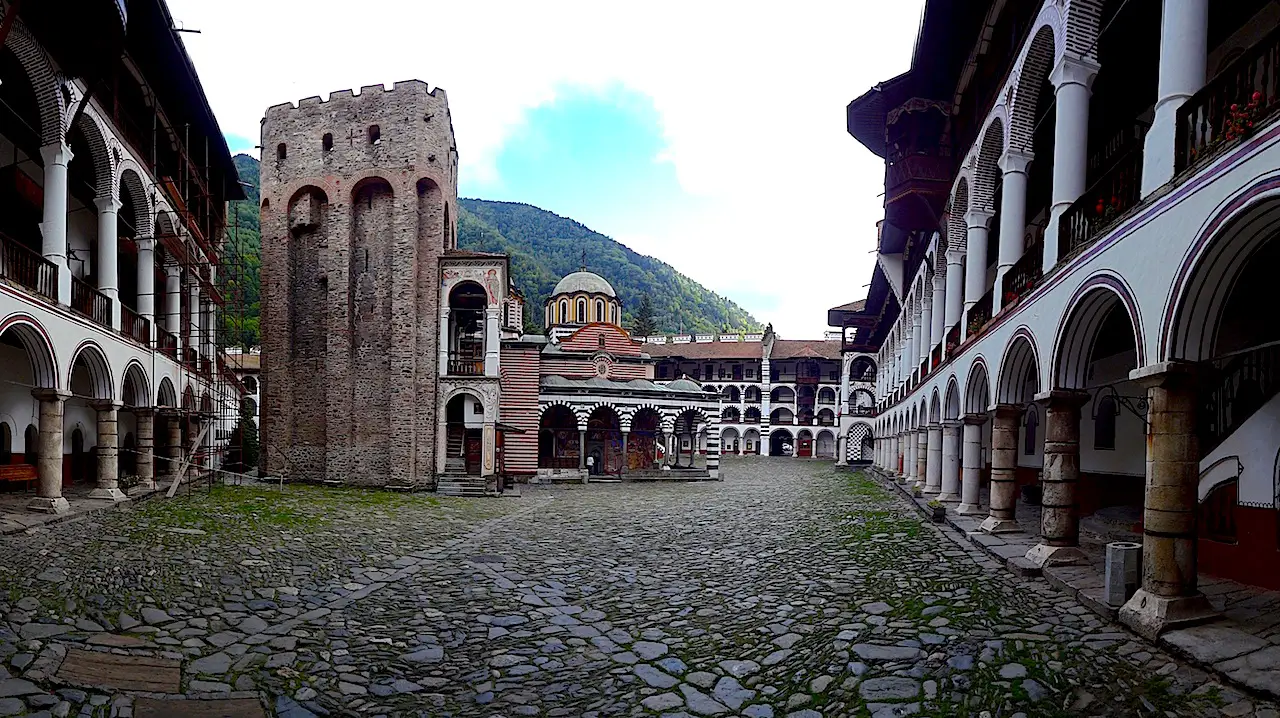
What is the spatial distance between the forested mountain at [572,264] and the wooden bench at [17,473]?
64.6 meters

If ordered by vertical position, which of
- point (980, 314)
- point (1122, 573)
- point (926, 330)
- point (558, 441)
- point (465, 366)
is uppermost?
point (926, 330)

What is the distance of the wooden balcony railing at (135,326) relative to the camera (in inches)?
610

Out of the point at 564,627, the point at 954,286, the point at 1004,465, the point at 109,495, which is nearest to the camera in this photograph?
the point at 564,627

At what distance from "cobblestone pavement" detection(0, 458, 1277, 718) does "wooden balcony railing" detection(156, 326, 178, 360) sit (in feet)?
21.8

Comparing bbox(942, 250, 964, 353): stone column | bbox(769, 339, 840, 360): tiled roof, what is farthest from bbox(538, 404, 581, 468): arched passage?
bbox(769, 339, 840, 360): tiled roof

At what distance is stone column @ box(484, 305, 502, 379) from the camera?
24.5 metres

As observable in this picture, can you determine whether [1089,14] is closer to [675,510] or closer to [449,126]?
[675,510]

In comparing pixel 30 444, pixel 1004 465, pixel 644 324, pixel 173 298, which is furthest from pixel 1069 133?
pixel 644 324

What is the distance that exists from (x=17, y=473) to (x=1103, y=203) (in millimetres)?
19190

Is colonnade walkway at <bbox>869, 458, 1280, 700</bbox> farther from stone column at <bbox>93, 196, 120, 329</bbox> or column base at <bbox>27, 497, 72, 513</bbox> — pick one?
stone column at <bbox>93, 196, 120, 329</bbox>

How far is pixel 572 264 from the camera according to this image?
355ft

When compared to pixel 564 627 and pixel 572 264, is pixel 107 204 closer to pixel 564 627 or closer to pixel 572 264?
pixel 564 627

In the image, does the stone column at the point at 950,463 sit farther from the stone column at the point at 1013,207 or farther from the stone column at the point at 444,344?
the stone column at the point at 444,344

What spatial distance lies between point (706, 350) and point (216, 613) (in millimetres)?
53895
